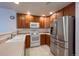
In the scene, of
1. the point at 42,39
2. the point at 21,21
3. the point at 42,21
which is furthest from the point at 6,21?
the point at 42,39

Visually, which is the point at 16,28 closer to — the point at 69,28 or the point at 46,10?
the point at 46,10

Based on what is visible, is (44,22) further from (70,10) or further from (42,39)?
(70,10)

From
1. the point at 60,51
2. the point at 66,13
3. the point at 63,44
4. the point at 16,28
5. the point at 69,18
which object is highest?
the point at 66,13

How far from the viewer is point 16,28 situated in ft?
12.7

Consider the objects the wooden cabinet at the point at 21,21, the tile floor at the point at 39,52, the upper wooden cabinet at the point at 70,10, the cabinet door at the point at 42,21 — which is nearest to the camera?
the upper wooden cabinet at the point at 70,10

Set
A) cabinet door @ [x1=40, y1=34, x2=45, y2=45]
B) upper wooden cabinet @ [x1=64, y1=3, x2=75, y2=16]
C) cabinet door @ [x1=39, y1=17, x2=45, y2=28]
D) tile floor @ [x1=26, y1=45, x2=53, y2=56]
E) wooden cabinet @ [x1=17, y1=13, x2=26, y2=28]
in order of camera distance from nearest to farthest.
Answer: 1. upper wooden cabinet @ [x1=64, y1=3, x2=75, y2=16]
2. tile floor @ [x1=26, y1=45, x2=53, y2=56]
3. wooden cabinet @ [x1=17, y1=13, x2=26, y2=28]
4. cabinet door @ [x1=39, y1=17, x2=45, y2=28]
5. cabinet door @ [x1=40, y1=34, x2=45, y2=45]

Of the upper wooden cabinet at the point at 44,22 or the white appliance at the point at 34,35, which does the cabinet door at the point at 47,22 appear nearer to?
the upper wooden cabinet at the point at 44,22

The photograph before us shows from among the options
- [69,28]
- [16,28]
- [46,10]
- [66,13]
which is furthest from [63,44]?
[16,28]

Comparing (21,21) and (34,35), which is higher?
(21,21)

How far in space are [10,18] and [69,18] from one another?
186 cm

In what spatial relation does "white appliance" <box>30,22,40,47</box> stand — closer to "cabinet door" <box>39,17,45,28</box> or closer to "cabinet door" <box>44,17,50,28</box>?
"cabinet door" <box>39,17,45,28</box>

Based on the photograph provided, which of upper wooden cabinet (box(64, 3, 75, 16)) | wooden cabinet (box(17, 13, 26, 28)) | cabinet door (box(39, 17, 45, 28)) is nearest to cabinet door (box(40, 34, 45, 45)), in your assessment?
cabinet door (box(39, 17, 45, 28))

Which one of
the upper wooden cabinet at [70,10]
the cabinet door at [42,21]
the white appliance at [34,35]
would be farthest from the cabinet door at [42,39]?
the upper wooden cabinet at [70,10]

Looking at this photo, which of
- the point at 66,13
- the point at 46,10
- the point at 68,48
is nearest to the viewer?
the point at 68,48
